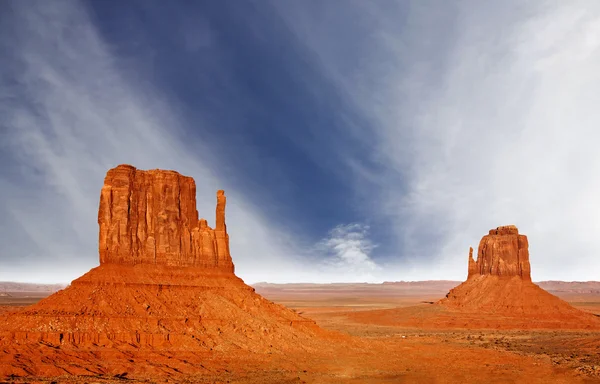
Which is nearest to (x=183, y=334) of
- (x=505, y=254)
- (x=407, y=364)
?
(x=407, y=364)

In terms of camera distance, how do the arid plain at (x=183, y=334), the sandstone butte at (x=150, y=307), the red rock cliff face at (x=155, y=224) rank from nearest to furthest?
the arid plain at (x=183, y=334), the sandstone butte at (x=150, y=307), the red rock cliff face at (x=155, y=224)

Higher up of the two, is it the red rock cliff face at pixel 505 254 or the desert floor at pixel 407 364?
the red rock cliff face at pixel 505 254

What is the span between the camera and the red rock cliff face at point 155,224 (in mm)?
48000

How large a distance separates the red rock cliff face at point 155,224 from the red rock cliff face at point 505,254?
214 feet

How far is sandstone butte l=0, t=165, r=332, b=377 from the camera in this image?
38.2 m

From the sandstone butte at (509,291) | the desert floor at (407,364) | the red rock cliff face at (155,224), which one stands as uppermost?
the red rock cliff face at (155,224)

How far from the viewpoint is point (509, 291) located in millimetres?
97125

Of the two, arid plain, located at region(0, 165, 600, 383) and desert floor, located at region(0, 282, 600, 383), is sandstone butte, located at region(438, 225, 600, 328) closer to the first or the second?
desert floor, located at region(0, 282, 600, 383)

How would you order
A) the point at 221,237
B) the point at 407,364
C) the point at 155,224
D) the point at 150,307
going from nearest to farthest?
the point at 150,307
the point at 407,364
the point at 155,224
the point at 221,237

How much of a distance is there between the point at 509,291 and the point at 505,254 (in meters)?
7.51

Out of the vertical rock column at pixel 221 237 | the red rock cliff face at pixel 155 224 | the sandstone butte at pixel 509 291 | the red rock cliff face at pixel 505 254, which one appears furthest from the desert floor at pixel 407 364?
the red rock cliff face at pixel 505 254

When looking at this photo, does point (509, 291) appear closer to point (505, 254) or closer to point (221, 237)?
point (505, 254)

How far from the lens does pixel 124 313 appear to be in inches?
1684

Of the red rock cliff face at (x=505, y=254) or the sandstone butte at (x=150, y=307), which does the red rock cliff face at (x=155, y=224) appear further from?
the red rock cliff face at (x=505, y=254)
